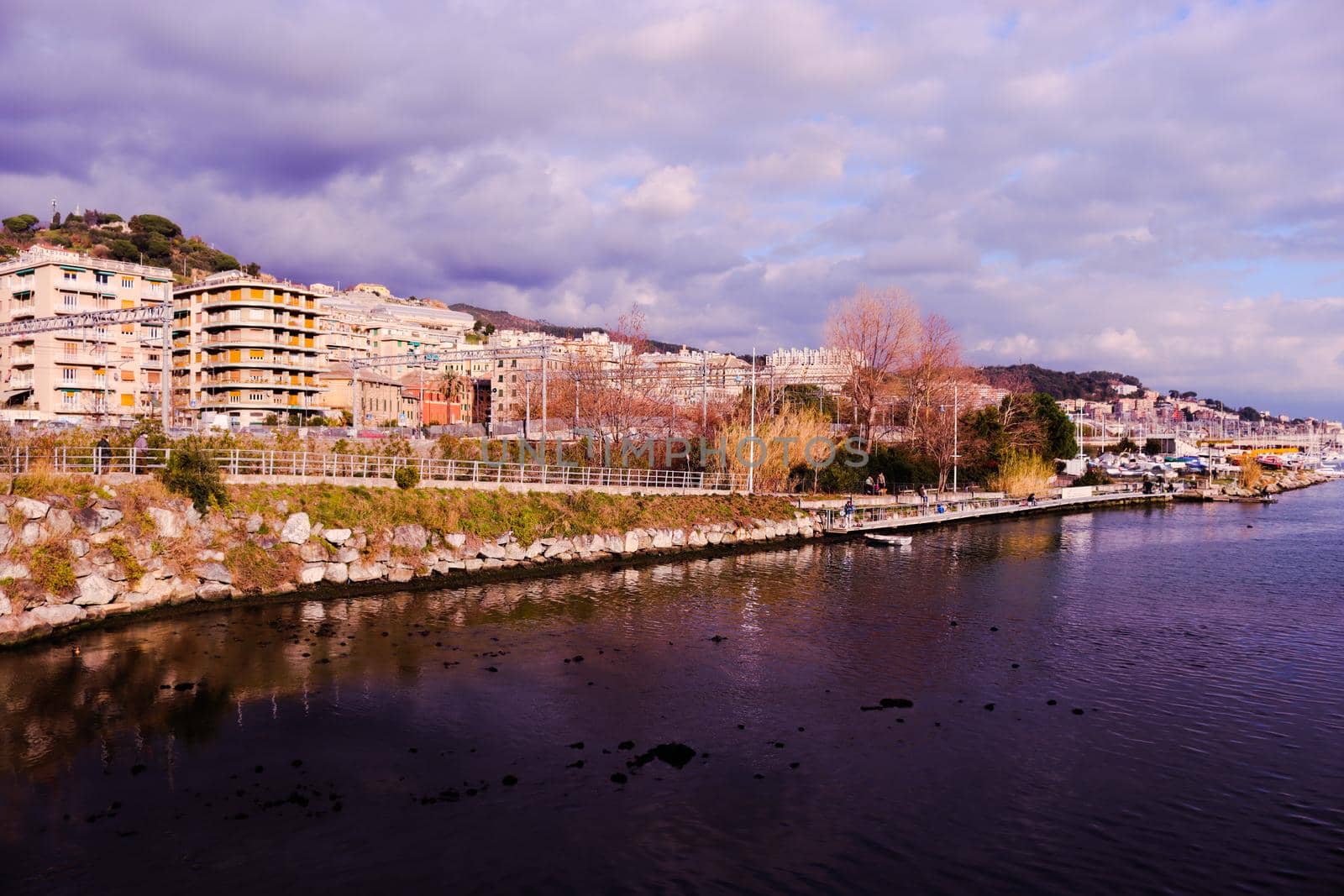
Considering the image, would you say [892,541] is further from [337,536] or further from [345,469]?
[337,536]

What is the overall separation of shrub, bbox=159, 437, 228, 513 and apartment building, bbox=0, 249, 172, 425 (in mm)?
52194

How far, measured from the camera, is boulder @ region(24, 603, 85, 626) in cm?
2592

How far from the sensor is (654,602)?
113 ft

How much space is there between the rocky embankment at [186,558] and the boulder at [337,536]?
37mm

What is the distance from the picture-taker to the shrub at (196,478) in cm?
3206

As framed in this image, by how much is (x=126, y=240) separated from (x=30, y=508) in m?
153

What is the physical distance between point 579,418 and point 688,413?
66.7 feet

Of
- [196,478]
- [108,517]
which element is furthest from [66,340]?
[108,517]

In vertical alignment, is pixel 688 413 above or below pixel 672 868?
above

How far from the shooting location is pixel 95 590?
27.7 meters

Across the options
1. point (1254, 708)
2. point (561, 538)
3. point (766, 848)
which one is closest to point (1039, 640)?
point (1254, 708)

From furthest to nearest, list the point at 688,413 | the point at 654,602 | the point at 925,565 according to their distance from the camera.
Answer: the point at 688,413 < the point at 925,565 < the point at 654,602

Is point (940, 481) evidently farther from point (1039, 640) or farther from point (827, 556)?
point (1039, 640)

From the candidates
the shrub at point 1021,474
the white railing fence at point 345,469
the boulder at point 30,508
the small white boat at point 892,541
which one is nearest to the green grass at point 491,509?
the white railing fence at point 345,469
